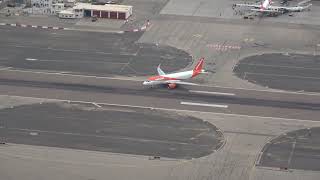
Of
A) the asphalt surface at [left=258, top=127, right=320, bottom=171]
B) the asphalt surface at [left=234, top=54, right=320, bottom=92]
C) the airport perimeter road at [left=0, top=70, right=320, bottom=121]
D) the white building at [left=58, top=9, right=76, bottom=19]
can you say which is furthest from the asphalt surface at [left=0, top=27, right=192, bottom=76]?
the asphalt surface at [left=258, top=127, right=320, bottom=171]

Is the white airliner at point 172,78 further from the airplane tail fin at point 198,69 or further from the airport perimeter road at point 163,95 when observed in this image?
the airport perimeter road at point 163,95

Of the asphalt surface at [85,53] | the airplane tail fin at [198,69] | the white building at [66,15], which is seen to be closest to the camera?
the airplane tail fin at [198,69]

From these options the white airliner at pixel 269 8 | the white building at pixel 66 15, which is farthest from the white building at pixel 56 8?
the white airliner at pixel 269 8

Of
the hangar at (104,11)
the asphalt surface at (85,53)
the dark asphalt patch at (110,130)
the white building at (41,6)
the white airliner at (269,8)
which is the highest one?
the white airliner at (269,8)

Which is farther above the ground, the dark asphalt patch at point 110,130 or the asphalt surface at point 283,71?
the asphalt surface at point 283,71

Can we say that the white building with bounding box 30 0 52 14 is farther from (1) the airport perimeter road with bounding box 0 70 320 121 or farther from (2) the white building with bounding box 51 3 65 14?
(1) the airport perimeter road with bounding box 0 70 320 121

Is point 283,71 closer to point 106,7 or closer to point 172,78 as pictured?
point 172,78

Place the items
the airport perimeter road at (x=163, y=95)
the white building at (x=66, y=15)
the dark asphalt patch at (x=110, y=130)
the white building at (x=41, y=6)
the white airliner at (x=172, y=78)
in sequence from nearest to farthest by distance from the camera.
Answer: the dark asphalt patch at (x=110, y=130) < the airport perimeter road at (x=163, y=95) < the white airliner at (x=172, y=78) < the white building at (x=66, y=15) < the white building at (x=41, y=6)
